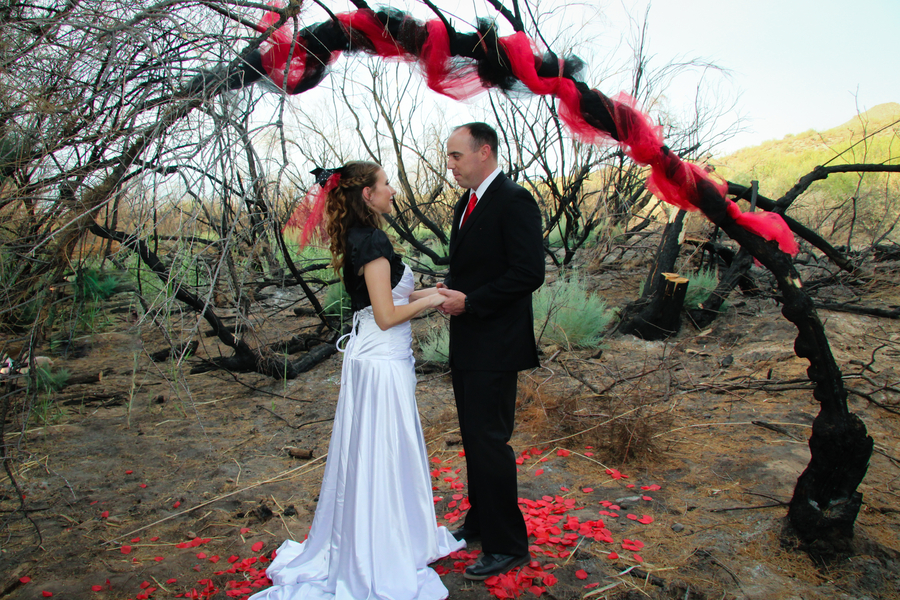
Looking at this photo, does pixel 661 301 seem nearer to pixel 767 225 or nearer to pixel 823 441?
pixel 767 225

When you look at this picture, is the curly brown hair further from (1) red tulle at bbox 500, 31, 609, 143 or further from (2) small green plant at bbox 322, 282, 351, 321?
(2) small green plant at bbox 322, 282, 351, 321

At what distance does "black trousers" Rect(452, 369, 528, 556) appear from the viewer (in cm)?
253

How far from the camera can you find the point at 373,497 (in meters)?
2.48

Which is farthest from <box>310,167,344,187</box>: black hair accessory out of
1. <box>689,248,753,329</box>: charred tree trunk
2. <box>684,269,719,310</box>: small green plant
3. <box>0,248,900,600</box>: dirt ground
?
<box>684,269,719,310</box>: small green plant

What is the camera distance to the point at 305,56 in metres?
2.90

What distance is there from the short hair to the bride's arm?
694mm

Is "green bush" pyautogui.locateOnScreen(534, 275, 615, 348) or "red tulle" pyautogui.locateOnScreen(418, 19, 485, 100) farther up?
"red tulle" pyautogui.locateOnScreen(418, 19, 485, 100)

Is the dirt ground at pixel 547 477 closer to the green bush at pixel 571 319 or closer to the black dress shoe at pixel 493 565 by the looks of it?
the black dress shoe at pixel 493 565

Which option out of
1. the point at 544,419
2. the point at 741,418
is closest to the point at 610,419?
the point at 544,419

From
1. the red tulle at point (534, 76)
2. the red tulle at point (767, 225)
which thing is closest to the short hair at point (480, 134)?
the red tulle at point (534, 76)

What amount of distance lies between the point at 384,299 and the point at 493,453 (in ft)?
2.80

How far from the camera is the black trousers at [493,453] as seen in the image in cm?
253

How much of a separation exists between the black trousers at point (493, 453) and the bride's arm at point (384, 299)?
1.30ft

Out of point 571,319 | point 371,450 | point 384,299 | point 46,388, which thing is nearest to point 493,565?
point 371,450
